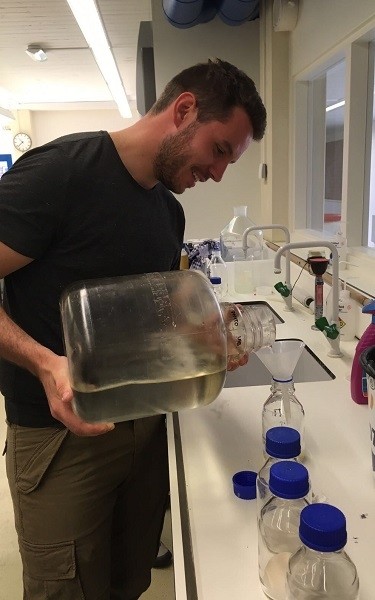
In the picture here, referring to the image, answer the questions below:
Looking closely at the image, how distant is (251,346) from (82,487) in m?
0.53

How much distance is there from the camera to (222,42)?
3293 millimetres

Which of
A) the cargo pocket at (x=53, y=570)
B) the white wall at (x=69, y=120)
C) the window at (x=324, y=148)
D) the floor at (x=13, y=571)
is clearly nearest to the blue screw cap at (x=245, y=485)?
the cargo pocket at (x=53, y=570)

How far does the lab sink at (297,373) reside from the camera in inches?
56.4

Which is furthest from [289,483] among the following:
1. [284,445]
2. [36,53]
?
[36,53]

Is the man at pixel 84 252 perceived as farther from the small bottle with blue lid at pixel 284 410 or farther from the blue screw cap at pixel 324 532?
the blue screw cap at pixel 324 532

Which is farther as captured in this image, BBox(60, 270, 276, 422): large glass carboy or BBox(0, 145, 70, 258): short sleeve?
BBox(0, 145, 70, 258): short sleeve

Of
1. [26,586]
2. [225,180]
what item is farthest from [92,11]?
[26,586]

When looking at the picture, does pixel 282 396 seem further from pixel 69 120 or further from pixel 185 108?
pixel 69 120

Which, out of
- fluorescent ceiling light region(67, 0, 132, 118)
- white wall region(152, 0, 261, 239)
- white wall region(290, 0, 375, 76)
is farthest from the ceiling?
white wall region(290, 0, 375, 76)

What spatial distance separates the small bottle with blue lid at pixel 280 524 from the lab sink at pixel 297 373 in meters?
0.70

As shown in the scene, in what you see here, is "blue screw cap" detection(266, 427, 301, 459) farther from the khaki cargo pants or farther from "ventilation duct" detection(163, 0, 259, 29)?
"ventilation duct" detection(163, 0, 259, 29)

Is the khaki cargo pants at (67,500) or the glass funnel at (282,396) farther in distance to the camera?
the khaki cargo pants at (67,500)

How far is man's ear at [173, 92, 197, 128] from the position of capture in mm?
1138

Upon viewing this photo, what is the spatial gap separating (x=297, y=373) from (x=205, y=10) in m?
2.33
